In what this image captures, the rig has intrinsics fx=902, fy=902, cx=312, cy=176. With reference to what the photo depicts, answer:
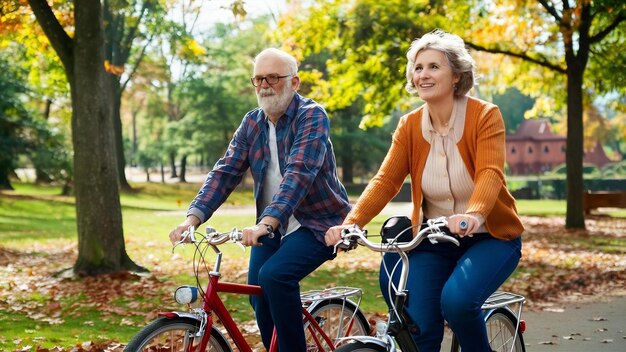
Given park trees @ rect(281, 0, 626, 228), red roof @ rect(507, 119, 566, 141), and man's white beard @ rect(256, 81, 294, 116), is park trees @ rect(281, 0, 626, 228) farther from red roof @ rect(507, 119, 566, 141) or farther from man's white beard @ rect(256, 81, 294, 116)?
red roof @ rect(507, 119, 566, 141)

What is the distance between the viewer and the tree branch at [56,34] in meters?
11.0

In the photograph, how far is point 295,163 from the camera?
416 centimetres

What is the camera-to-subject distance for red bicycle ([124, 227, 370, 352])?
3.69m

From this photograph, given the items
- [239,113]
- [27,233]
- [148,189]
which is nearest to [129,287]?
[27,233]

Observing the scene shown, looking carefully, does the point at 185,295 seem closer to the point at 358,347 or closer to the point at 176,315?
the point at 176,315

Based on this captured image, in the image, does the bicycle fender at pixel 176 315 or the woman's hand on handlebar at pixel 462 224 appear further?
the bicycle fender at pixel 176 315

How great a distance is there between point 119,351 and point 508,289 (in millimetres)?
5442

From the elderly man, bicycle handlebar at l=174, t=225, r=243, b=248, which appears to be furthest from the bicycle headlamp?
the elderly man

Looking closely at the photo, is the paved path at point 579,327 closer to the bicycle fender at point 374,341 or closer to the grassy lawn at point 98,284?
the grassy lawn at point 98,284

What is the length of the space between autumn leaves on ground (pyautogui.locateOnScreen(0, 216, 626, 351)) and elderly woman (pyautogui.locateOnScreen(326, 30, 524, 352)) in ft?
11.7

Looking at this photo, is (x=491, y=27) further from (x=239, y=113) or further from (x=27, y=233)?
(x=239, y=113)

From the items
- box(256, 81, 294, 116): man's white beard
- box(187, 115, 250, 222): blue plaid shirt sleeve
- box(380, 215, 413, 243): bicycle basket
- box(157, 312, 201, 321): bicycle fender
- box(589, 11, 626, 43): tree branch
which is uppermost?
box(589, 11, 626, 43): tree branch

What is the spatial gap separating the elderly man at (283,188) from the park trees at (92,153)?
22.0 feet

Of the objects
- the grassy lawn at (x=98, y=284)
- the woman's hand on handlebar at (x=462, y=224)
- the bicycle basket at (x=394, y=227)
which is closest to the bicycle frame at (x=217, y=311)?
the bicycle basket at (x=394, y=227)
